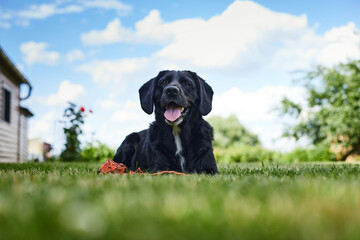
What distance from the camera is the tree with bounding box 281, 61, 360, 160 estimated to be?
59.7ft

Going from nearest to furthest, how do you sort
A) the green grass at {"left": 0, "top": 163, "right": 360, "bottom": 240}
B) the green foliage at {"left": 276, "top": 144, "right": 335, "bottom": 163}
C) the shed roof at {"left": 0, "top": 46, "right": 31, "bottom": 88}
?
the green grass at {"left": 0, "top": 163, "right": 360, "bottom": 240}, the shed roof at {"left": 0, "top": 46, "right": 31, "bottom": 88}, the green foliage at {"left": 276, "top": 144, "right": 335, "bottom": 163}

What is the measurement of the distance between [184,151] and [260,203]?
2454 millimetres

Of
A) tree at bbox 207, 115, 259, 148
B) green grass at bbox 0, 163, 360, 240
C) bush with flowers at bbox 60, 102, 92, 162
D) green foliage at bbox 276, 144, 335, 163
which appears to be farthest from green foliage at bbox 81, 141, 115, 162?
tree at bbox 207, 115, 259, 148

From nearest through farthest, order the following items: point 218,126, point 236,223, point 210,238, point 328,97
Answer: point 210,238, point 236,223, point 328,97, point 218,126

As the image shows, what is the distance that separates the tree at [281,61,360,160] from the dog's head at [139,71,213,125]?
16.3 metres

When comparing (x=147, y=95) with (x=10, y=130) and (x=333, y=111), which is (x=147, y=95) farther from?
(x=333, y=111)

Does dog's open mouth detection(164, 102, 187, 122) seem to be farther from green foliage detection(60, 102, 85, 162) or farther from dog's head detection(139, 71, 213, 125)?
green foliage detection(60, 102, 85, 162)

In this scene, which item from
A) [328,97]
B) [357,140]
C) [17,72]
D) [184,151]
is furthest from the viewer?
[328,97]

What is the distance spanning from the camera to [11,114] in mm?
13867

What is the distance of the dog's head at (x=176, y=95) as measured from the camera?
359cm

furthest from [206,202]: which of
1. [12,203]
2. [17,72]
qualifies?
[17,72]

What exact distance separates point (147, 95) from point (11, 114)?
12.0 meters

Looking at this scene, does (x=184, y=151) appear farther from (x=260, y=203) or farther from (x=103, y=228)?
(x=103, y=228)

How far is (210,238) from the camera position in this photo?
945 mm
